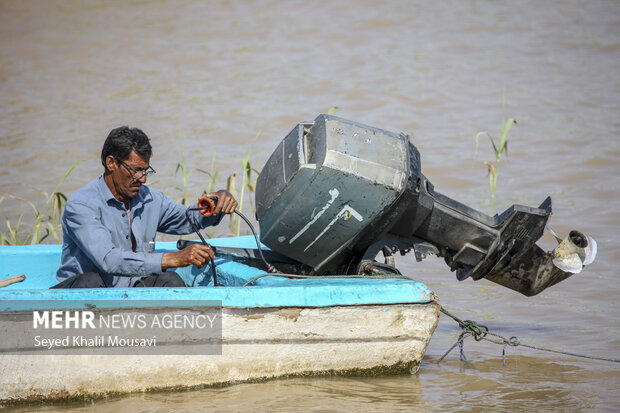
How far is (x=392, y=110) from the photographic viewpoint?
8.66 m

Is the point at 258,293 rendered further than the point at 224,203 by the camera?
No

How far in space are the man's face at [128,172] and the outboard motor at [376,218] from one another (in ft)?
1.78

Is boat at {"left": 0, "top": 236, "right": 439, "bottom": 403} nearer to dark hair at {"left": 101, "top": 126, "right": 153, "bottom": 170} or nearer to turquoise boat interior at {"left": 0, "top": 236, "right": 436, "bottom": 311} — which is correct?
turquoise boat interior at {"left": 0, "top": 236, "right": 436, "bottom": 311}

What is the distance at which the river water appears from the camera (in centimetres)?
369

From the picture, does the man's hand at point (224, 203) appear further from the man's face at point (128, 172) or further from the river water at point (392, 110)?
the river water at point (392, 110)

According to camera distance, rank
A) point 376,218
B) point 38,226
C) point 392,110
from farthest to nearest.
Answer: point 392,110 < point 38,226 < point 376,218

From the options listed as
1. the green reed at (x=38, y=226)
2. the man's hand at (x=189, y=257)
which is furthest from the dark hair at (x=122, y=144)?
the green reed at (x=38, y=226)

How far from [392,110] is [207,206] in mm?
5196

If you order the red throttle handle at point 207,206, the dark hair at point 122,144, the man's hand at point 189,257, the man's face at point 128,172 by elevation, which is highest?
the dark hair at point 122,144

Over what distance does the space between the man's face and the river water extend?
91cm

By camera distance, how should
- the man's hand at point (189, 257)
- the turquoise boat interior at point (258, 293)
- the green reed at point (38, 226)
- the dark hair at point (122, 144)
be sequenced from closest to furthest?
the turquoise boat interior at point (258, 293) < the man's hand at point (189, 257) < the dark hair at point (122, 144) < the green reed at point (38, 226)

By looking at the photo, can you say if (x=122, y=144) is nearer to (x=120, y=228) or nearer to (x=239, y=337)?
(x=120, y=228)

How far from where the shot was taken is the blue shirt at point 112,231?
11.0 feet

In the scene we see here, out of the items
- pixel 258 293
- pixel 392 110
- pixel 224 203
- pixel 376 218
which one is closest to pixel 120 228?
pixel 224 203
